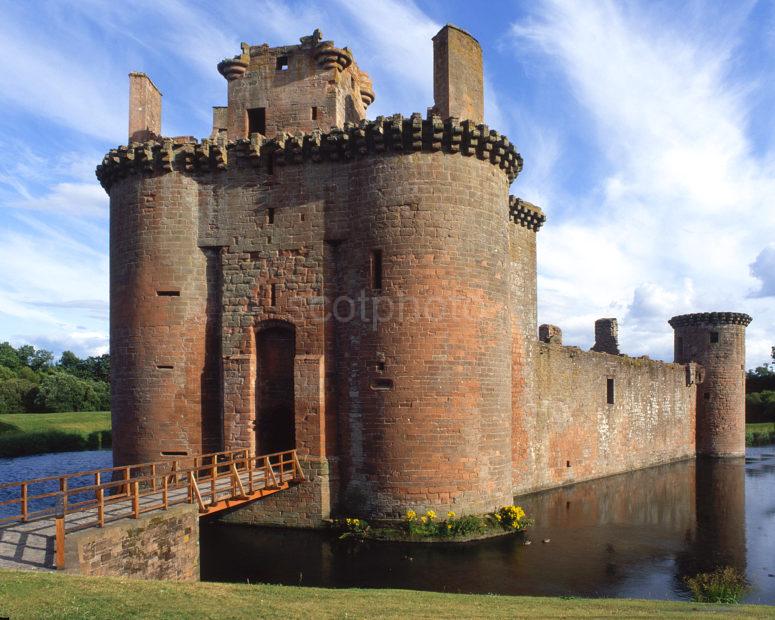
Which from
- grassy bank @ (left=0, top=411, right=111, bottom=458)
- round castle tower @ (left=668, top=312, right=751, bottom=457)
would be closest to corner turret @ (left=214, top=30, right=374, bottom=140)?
grassy bank @ (left=0, top=411, right=111, bottom=458)

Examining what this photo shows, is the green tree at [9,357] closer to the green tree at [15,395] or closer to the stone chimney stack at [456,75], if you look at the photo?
the green tree at [15,395]

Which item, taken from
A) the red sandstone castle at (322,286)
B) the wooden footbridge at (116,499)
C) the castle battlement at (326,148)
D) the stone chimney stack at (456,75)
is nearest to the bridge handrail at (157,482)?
the wooden footbridge at (116,499)

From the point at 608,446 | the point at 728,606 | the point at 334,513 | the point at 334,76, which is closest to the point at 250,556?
the point at 334,513

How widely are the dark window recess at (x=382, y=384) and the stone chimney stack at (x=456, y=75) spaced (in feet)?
23.0

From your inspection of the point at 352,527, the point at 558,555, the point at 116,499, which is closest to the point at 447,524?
the point at 352,527

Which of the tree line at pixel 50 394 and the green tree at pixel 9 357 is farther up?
the green tree at pixel 9 357

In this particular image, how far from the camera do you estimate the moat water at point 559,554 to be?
1326 cm

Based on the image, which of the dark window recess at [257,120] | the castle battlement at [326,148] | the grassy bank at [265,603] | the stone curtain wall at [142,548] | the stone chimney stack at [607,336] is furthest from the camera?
the stone chimney stack at [607,336]

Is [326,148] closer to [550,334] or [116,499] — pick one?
[116,499]

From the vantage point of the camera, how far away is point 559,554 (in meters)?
15.6

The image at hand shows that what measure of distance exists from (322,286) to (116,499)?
7.38 metres

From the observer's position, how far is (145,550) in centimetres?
1120

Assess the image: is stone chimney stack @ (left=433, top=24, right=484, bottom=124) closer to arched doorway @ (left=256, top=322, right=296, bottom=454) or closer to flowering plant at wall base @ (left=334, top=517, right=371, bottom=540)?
arched doorway @ (left=256, top=322, right=296, bottom=454)

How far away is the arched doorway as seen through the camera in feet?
61.9
